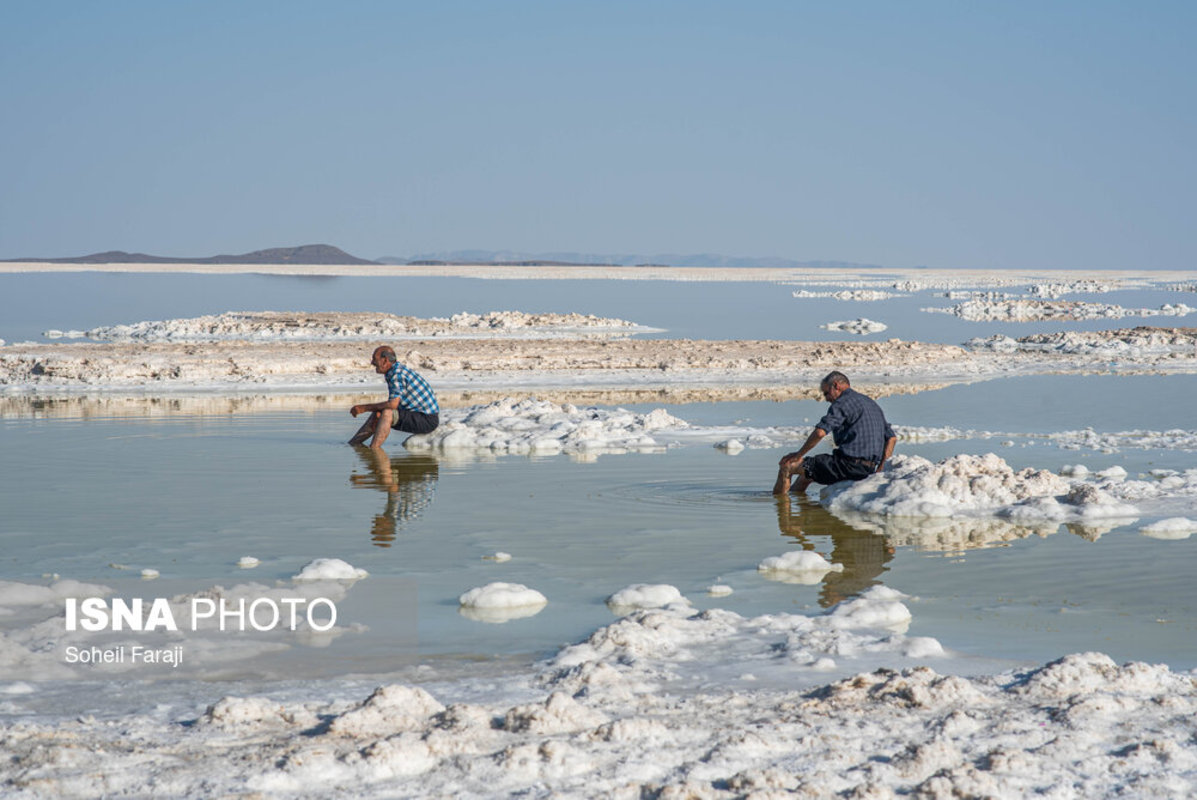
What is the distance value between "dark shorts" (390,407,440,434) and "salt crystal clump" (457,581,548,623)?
6140mm

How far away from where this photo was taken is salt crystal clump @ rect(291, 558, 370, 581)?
7.49 metres

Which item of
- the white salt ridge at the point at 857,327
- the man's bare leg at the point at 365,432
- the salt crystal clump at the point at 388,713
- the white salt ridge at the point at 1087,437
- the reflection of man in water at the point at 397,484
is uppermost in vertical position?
the white salt ridge at the point at 857,327

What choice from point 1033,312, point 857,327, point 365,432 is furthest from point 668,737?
point 1033,312

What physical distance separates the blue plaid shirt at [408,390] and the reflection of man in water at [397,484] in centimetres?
53

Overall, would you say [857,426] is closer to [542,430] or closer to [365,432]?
[542,430]

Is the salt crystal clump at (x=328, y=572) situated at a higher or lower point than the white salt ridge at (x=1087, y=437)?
lower

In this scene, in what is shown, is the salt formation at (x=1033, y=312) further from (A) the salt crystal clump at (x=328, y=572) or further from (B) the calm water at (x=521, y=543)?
(A) the salt crystal clump at (x=328, y=572)

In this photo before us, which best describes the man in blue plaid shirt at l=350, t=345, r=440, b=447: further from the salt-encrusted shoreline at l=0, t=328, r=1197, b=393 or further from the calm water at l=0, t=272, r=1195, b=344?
the calm water at l=0, t=272, r=1195, b=344

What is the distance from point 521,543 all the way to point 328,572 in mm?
1499

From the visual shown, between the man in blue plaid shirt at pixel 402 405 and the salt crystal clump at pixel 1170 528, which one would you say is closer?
the salt crystal clump at pixel 1170 528

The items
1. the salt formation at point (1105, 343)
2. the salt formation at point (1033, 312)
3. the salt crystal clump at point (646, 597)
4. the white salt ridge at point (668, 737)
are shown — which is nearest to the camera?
the white salt ridge at point (668, 737)

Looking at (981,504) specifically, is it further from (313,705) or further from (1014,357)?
(1014,357)

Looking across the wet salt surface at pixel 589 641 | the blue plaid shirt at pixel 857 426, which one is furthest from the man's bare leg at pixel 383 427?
the blue plaid shirt at pixel 857 426

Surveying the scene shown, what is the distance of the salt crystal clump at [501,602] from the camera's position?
679 cm
